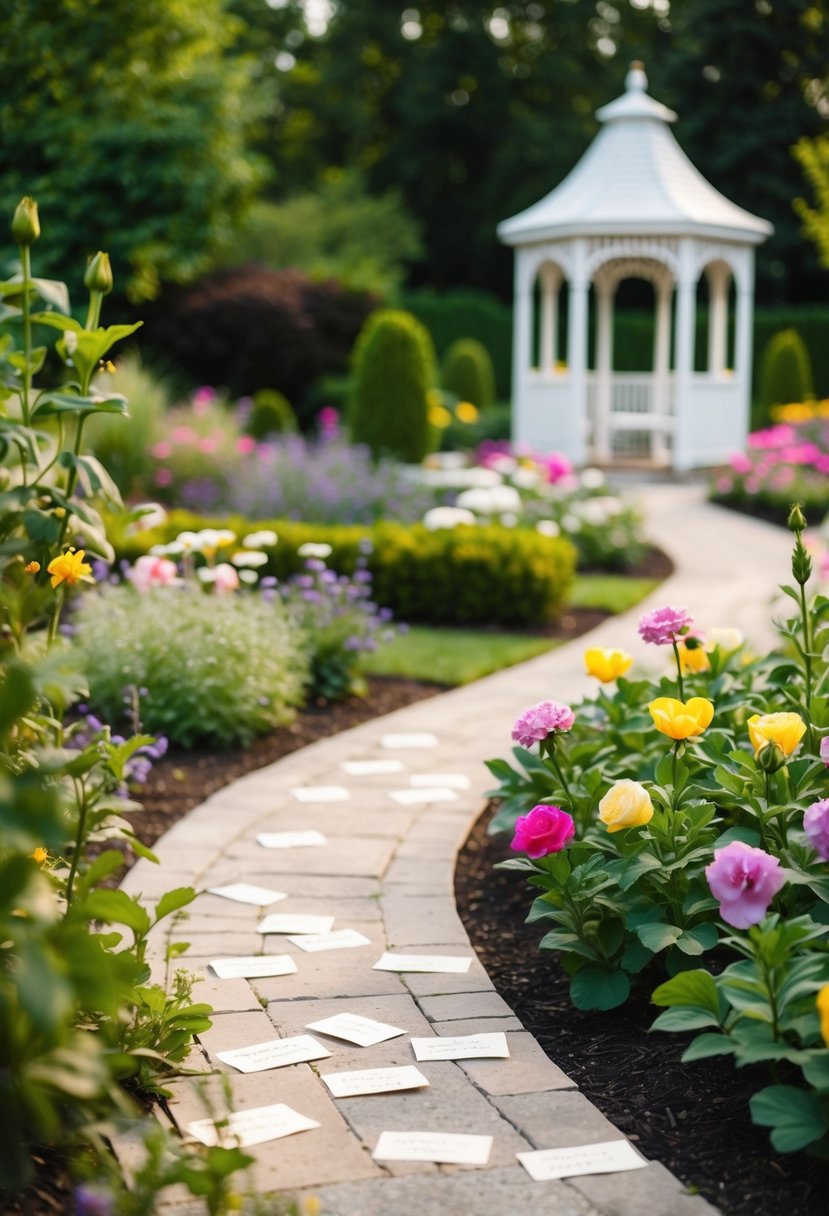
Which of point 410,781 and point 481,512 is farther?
point 481,512

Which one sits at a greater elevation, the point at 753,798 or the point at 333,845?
the point at 753,798

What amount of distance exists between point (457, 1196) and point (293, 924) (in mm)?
1376

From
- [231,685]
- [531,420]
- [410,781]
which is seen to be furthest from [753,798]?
[531,420]

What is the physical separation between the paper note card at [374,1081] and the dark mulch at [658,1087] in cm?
34

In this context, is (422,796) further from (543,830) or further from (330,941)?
(543,830)

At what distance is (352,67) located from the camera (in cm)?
2955

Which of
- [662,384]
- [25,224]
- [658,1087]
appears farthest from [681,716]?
[662,384]

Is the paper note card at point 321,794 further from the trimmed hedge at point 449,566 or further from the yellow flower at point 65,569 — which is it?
the trimmed hedge at point 449,566

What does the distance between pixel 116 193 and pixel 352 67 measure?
17560 millimetres

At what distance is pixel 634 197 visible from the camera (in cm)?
1582

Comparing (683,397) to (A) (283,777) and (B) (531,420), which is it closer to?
(B) (531,420)

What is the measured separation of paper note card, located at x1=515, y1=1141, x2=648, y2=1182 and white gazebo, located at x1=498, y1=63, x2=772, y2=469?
13479 mm

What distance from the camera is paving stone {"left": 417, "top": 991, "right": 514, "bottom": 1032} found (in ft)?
9.61

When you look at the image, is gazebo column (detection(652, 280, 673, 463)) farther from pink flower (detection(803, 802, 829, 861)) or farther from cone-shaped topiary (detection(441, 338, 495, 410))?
pink flower (detection(803, 802, 829, 861))
